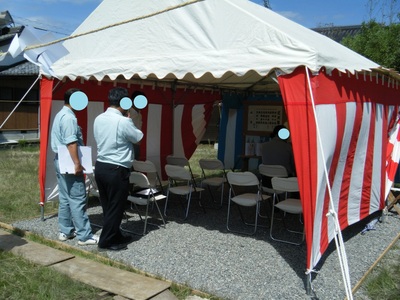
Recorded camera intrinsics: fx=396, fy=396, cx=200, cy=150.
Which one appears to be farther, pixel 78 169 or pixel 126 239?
pixel 126 239

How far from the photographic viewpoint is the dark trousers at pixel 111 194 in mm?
3617

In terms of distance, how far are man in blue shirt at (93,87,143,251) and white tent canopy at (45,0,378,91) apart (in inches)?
19.7

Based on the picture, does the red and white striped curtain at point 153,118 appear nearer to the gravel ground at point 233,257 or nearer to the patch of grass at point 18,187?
the patch of grass at point 18,187

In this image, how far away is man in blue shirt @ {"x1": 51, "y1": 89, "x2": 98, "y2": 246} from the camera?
3.73 meters

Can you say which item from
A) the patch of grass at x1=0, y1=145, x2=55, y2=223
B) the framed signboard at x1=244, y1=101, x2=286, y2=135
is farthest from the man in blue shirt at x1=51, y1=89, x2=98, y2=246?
the framed signboard at x1=244, y1=101, x2=286, y2=135

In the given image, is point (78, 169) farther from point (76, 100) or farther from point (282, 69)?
point (282, 69)

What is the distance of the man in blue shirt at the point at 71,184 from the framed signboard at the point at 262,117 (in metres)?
4.84

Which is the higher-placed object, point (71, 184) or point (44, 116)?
point (44, 116)

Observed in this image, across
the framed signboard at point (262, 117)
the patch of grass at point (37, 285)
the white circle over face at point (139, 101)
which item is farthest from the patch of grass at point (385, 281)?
the framed signboard at point (262, 117)

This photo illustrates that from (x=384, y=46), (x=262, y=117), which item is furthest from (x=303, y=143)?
(x=384, y=46)

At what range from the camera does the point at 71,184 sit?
3.88 metres

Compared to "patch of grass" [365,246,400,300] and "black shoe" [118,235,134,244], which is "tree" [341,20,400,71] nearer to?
"patch of grass" [365,246,400,300]

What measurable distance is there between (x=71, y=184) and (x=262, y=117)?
16.5ft

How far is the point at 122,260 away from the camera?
352 cm
